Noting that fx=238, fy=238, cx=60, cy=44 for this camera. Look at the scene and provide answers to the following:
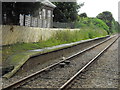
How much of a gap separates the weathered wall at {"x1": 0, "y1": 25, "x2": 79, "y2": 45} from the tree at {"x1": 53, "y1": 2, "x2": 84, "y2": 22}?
54.1 ft

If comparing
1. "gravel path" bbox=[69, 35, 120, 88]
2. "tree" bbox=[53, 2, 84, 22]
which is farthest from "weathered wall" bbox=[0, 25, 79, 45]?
"tree" bbox=[53, 2, 84, 22]

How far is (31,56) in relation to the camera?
1053 centimetres

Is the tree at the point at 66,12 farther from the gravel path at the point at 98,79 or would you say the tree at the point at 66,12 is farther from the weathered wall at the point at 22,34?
the gravel path at the point at 98,79

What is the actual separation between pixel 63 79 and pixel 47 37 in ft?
48.8

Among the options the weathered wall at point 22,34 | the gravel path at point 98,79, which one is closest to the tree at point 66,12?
the weathered wall at point 22,34

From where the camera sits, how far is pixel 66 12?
39.5 m

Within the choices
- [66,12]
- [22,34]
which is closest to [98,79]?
[22,34]

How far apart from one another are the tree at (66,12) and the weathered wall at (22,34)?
649 inches

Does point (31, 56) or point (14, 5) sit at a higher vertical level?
point (14, 5)

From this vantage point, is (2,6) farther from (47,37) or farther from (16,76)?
(47,37)

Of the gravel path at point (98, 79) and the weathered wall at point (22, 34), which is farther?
the weathered wall at point (22, 34)

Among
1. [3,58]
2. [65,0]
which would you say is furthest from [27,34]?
[65,0]

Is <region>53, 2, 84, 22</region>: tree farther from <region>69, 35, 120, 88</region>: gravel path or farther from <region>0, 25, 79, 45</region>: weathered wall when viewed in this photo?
<region>69, 35, 120, 88</region>: gravel path

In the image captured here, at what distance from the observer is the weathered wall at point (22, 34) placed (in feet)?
51.6
